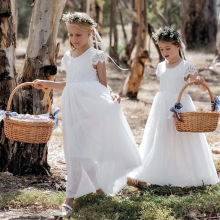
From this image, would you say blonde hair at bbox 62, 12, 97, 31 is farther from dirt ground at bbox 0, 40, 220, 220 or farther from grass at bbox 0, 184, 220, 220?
dirt ground at bbox 0, 40, 220, 220

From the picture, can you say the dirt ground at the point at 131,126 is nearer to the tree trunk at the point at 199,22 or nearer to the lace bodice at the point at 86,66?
the lace bodice at the point at 86,66

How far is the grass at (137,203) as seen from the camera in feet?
15.7

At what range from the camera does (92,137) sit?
199 inches

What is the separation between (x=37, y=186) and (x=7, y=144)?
704mm

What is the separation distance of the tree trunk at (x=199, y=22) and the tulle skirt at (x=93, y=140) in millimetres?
19457

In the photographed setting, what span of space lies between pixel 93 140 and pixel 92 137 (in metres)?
0.03

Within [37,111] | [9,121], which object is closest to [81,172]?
[9,121]

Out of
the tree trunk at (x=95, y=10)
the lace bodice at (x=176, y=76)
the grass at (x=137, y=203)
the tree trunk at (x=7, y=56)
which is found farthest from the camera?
the tree trunk at (x=95, y=10)

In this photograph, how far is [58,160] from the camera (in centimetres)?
768

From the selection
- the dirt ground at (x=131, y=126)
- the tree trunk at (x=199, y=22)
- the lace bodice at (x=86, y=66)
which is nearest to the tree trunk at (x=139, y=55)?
the dirt ground at (x=131, y=126)

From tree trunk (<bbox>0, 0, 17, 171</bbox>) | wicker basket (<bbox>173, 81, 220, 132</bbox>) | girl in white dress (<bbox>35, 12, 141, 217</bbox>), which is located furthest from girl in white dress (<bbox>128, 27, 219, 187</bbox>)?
tree trunk (<bbox>0, 0, 17, 171</bbox>)

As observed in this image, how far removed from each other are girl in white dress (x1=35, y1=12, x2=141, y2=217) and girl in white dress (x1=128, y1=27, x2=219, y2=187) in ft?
2.90

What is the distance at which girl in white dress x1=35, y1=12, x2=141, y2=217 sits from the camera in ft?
16.5

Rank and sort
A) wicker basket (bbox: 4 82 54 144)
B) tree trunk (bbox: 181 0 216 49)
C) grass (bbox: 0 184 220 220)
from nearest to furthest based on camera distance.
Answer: grass (bbox: 0 184 220 220) < wicker basket (bbox: 4 82 54 144) < tree trunk (bbox: 181 0 216 49)
